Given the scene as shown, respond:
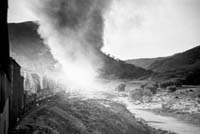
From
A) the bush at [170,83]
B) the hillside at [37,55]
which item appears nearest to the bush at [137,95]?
the bush at [170,83]

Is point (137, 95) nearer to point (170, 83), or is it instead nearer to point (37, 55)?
point (170, 83)

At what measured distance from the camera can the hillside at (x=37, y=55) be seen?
356ft

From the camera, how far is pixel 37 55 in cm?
11956

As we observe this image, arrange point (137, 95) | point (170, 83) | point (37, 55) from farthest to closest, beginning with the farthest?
point (37, 55)
point (170, 83)
point (137, 95)

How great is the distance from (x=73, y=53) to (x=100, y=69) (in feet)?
139

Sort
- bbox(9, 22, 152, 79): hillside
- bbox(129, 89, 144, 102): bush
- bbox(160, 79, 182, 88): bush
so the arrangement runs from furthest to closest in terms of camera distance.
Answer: bbox(9, 22, 152, 79): hillside, bbox(160, 79, 182, 88): bush, bbox(129, 89, 144, 102): bush

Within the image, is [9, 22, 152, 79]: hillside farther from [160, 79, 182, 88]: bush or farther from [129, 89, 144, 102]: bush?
[129, 89, 144, 102]: bush

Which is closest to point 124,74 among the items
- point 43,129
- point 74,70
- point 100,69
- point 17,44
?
point 100,69

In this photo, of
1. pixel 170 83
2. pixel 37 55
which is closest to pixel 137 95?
A: pixel 170 83

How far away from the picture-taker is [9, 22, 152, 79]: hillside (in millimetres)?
108531

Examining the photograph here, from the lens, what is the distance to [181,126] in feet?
84.5

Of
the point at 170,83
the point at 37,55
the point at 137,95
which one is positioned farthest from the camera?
the point at 37,55

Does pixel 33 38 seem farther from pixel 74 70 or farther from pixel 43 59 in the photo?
pixel 74 70

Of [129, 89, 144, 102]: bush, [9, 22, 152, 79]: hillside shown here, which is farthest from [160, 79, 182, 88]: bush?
[9, 22, 152, 79]: hillside
